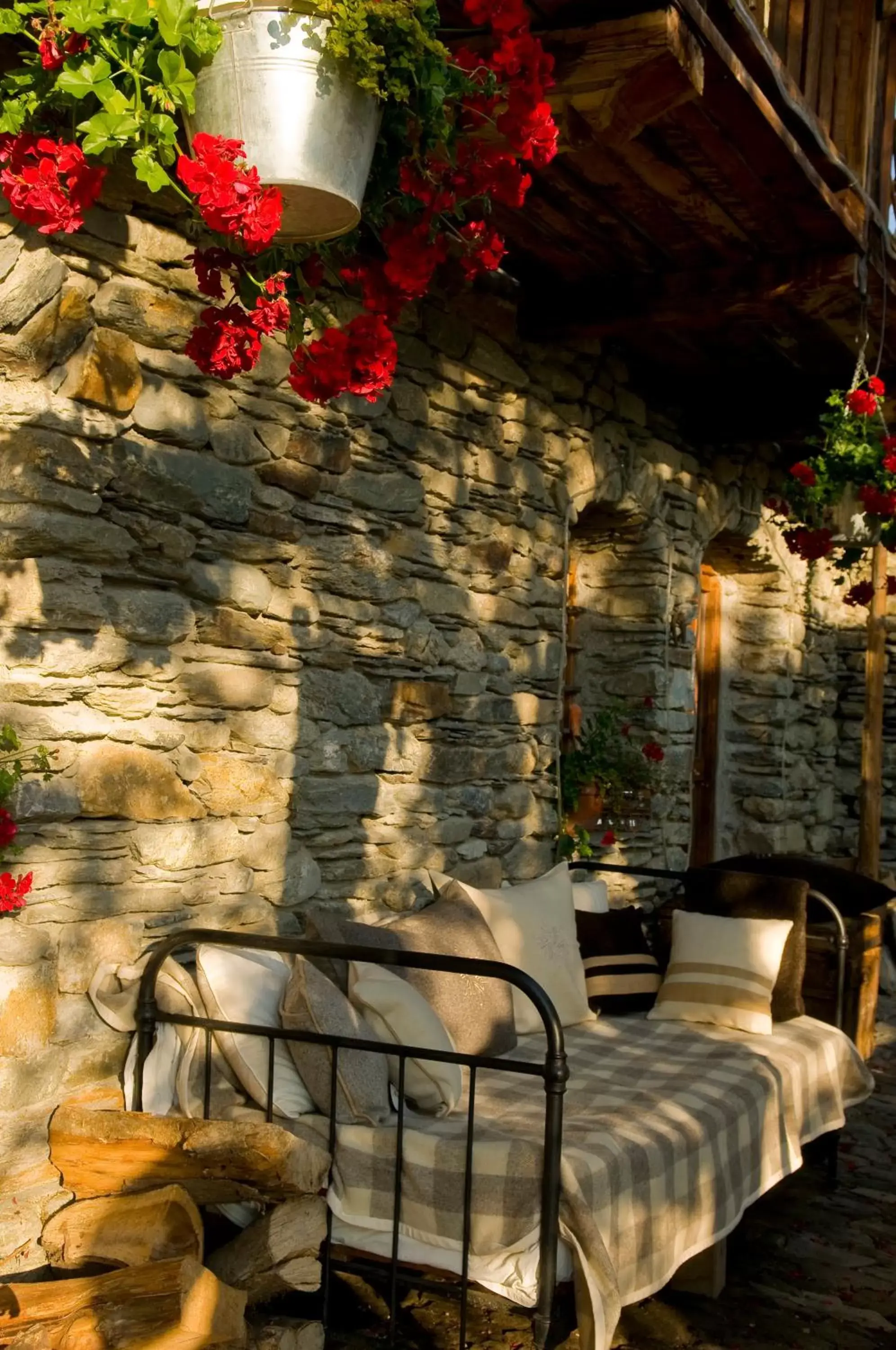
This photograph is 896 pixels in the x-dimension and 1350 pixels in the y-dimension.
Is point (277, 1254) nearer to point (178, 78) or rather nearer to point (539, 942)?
point (539, 942)

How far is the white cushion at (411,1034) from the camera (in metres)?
3.04

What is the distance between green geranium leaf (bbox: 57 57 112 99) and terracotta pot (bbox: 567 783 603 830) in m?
3.65

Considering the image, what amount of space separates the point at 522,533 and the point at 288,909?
1.78 metres

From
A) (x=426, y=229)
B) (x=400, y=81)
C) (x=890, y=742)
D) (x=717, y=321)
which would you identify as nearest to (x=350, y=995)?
(x=426, y=229)

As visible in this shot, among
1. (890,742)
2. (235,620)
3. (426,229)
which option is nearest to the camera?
(426,229)

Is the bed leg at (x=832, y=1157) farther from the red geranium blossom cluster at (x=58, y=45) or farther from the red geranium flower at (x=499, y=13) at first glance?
the red geranium blossom cluster at (x=58, y=45)

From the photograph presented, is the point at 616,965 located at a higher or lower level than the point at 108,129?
lower

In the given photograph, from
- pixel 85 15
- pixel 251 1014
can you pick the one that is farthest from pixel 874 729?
pixel 85 15

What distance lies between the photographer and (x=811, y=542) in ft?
18.0

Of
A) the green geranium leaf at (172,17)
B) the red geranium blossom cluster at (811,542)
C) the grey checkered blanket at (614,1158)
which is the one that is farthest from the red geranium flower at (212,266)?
the red geranium blossom cluster at (811,542)

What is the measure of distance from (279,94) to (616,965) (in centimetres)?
308

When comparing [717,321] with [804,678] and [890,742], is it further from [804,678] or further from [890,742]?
[890,742]

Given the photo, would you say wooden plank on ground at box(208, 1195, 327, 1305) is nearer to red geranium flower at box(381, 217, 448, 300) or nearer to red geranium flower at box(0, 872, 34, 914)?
red geranium flower at box(0, 872, 34, 914)

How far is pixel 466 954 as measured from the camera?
3.68m
